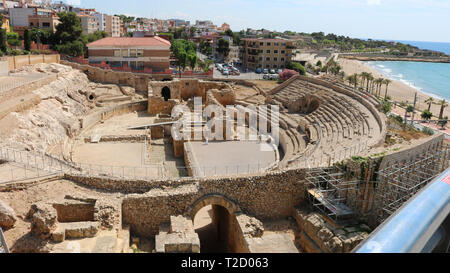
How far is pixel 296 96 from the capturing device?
1444 inches

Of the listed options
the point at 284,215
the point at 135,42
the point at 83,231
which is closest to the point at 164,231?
the point at 83,231

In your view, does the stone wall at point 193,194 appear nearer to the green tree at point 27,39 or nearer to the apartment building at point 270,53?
the green tree at point 27,39

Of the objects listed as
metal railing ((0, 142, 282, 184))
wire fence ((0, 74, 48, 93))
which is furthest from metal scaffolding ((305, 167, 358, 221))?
wire fence ((0, 74, 48, 93))

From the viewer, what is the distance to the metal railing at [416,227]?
2.89 metres

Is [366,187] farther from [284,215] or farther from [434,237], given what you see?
[434,237]

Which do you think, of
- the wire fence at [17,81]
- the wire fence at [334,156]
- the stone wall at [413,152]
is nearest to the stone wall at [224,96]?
the wire fence at [17,81]

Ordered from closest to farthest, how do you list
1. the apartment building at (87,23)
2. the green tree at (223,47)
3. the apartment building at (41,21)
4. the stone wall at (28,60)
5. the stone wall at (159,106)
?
the stone wall at (28,60) < the stone wall at (159,106) < the apartment building at (41,21) < the green tree at (223,47) < the apartment building at (87,23)

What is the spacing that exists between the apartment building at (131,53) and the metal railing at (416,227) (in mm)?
44528

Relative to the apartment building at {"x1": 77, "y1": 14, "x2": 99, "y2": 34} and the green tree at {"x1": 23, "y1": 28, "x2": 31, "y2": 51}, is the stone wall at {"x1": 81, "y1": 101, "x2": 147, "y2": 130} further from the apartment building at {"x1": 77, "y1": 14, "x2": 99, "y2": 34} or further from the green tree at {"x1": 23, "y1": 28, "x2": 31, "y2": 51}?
the apartment building at {"x1": 77, "y1": 14, "x2": 99, "y2": 34}

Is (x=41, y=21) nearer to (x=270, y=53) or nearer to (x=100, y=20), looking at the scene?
(x=100, y=20)

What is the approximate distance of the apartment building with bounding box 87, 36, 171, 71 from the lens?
44469 millimetres
